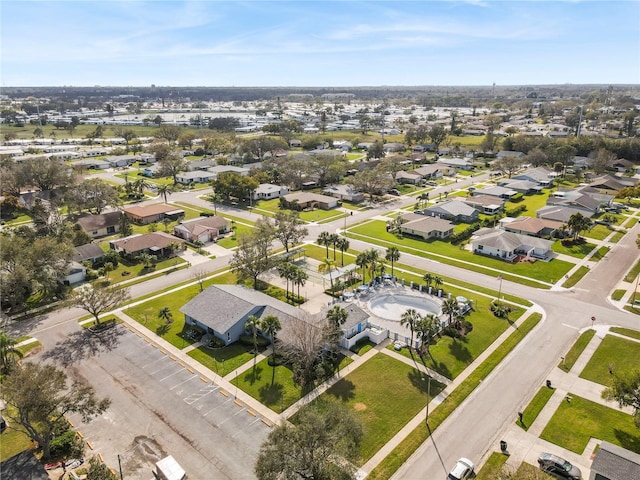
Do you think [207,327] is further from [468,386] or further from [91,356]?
[468,386]

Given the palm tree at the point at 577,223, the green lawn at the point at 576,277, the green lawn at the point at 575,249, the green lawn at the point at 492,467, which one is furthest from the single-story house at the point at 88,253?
the palm tree at the point at 577,223

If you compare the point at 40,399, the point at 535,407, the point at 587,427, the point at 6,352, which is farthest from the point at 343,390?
the point at 6,352

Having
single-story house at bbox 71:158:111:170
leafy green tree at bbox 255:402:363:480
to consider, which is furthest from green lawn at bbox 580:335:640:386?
single-story house at bbox 71:158:111:170

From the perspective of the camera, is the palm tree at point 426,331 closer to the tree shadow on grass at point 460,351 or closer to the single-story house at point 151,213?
the tree shadow on grass at point 460,351

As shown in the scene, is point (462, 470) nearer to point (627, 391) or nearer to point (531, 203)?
point (627, 391)

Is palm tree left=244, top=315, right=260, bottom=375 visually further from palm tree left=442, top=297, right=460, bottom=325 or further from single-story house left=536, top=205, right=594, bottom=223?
single-story house left=536, top=205, right=594, bottom=223

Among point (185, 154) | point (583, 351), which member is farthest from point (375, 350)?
point (185, 154)

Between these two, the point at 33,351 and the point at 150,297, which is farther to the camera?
the point at 150,297
